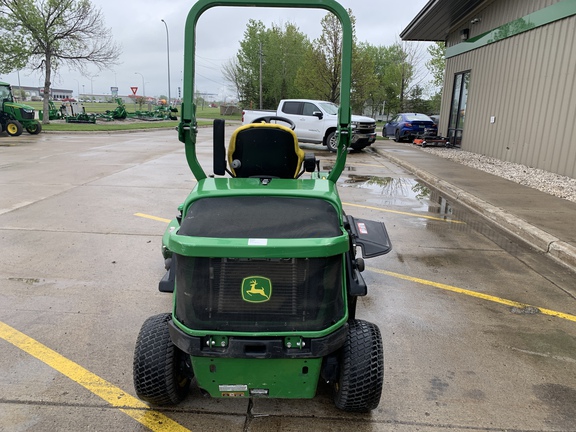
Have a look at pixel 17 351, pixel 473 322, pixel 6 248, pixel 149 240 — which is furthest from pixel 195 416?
pixel 6 248

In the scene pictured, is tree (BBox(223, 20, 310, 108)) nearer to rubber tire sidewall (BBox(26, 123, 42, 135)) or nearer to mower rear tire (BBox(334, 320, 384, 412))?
rubber tire sidewall (BBox(26, 123, 42, 135))

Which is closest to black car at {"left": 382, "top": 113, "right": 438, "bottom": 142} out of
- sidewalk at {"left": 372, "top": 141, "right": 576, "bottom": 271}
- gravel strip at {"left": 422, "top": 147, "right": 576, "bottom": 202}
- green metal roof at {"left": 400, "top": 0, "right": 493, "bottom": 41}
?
green metal roof at {"left": 400, "top": 0, "right": 493, "bottom": 41}

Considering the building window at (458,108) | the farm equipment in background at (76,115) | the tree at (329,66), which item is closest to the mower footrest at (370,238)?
the building window at (458,108)

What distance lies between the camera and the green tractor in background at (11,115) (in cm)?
2144

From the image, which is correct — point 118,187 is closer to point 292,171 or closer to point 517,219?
point 292,171

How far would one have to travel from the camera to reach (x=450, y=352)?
3.55 m

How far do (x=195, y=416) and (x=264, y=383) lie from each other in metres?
0.59

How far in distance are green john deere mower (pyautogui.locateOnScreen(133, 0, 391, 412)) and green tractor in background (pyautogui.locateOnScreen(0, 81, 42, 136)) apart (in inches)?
891

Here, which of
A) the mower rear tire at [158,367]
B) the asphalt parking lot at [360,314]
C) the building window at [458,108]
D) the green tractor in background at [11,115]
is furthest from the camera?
the green tractor in background at [11,115]

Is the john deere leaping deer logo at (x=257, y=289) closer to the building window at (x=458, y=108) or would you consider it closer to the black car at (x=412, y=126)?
the building window at (x=458, y=108)

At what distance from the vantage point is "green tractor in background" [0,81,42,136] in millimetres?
21438

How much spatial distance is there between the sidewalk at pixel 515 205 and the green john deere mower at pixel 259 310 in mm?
4206

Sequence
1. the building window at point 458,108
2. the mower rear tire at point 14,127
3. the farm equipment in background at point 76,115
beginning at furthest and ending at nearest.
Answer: the farm equipment in background at point 76,115, the mower rear tire at point 14,127, the building window at point 458,108

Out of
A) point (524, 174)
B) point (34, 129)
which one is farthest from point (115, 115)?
point (524, 174)
